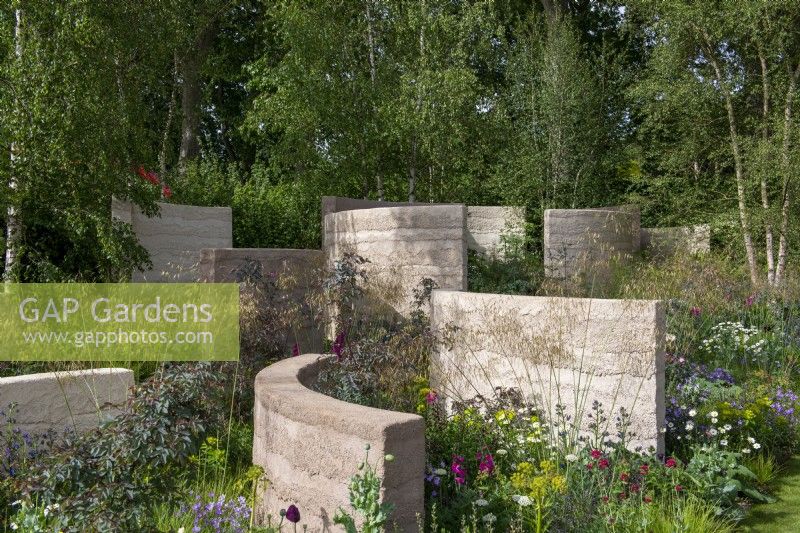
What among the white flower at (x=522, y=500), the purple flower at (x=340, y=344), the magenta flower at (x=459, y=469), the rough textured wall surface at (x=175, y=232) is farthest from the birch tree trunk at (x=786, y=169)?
the white flower at (x=522, y=500)

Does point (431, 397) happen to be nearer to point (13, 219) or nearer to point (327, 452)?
point (327, 452)

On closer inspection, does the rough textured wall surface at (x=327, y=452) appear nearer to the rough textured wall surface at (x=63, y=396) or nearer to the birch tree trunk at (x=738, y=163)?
the rough textured wall surface at (x=63, y=396)

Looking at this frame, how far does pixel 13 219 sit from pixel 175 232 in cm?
247

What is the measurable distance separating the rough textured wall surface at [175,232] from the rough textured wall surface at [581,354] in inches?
208

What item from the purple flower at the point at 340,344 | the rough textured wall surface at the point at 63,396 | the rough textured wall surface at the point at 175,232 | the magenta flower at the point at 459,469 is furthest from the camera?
the rough textured wall surface at the point at 175,232

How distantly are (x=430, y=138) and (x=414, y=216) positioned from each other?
Result: 240 inches

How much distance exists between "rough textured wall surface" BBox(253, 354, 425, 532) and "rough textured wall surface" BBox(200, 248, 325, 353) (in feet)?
10.4

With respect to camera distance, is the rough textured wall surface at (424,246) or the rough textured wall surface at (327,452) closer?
the rough textured wall surface at (327,452)

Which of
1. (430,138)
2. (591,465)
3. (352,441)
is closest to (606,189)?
(430,138)

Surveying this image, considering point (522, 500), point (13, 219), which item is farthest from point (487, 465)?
point (13, 219)

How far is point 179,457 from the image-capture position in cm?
309

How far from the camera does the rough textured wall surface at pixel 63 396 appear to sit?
449 cm

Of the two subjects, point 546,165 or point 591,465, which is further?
point 546,165

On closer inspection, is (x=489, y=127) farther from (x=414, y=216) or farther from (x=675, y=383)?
(x=675, y=383)
